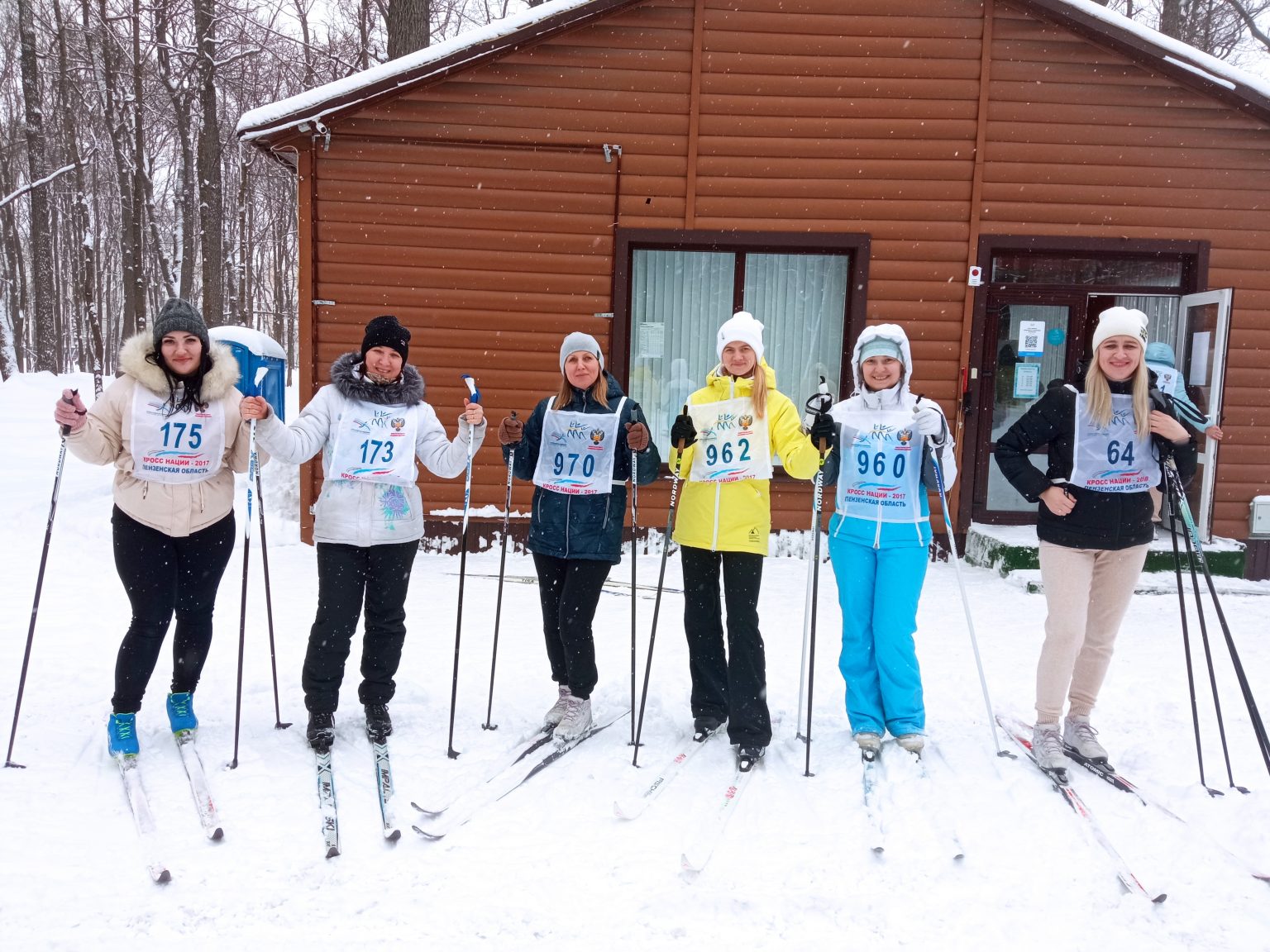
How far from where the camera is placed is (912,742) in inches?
138

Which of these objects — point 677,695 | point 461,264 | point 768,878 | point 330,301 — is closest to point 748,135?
point 461,264

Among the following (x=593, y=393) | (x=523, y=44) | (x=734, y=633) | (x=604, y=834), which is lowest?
(x=604, y=834)

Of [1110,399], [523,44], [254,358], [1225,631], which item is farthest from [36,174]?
[1225,631]

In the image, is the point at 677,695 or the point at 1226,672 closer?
the point at 677,695

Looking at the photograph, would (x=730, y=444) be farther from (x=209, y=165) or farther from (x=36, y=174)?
(x=36, y=174)

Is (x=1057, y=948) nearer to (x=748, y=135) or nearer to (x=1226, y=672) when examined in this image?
(x=1226, y=672)

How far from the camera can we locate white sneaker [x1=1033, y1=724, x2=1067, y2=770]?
3.36 metres

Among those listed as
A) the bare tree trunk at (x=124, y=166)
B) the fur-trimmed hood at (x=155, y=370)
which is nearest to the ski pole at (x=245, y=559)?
the fur-trimmed hood at (x=155, y=370)

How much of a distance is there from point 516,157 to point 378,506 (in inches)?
177

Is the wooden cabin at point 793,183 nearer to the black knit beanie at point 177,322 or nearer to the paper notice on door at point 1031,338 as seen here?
the paper notice on door at point 1031,338

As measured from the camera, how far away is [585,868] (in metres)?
2.71

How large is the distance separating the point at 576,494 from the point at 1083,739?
2400 millimetres

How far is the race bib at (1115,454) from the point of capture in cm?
342

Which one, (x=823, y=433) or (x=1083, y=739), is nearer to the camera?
(x=823, y=433)
